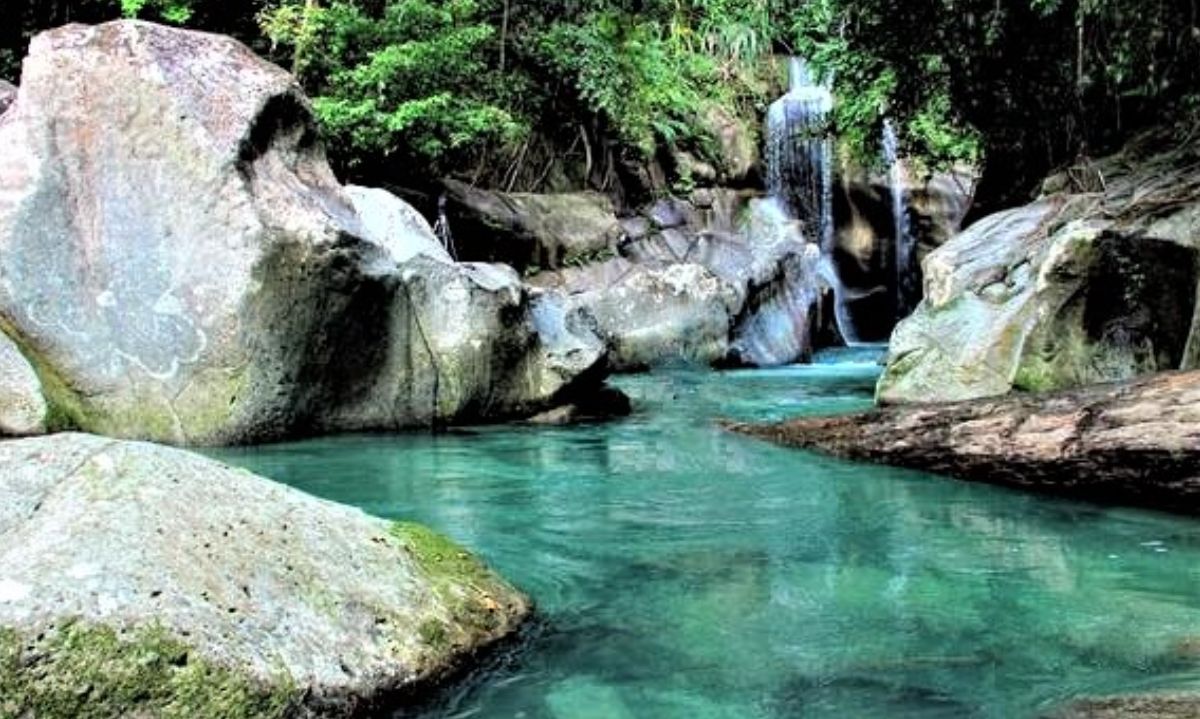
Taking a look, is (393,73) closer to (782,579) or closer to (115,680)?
(782,579)

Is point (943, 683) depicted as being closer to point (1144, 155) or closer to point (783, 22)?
point (1144, 155)

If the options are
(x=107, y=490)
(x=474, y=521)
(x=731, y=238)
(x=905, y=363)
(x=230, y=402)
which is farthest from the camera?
(x=731, y=238)

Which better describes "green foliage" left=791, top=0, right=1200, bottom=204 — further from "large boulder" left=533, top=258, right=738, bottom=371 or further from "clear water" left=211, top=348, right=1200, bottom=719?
"clear water" left=211, top=348, right=1200, bottom=719

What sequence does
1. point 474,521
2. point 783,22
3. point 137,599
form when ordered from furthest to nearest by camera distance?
point 783,22 → point 474,521 → point 137,599

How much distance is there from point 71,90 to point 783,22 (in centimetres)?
1514

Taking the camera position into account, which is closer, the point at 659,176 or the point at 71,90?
the point at 71,90

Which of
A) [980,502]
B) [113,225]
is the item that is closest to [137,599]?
[980,502]

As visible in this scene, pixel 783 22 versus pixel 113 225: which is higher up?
pixel 783 22

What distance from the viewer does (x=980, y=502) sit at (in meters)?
5.87

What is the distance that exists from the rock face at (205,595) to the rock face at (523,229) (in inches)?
550

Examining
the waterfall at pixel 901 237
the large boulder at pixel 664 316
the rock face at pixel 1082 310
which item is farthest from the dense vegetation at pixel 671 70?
the waterfall at pixel 901 237

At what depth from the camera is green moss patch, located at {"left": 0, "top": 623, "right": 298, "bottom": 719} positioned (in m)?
2.52

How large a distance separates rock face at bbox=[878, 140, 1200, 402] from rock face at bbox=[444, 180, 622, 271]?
9693 mm

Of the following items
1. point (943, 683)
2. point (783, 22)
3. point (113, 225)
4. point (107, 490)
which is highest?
point (783, 22)
